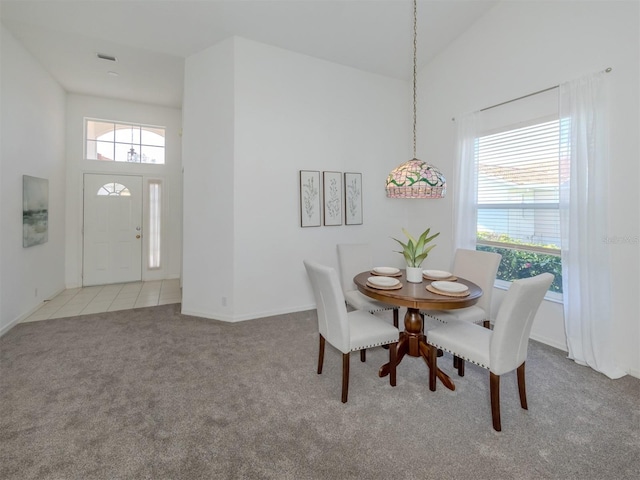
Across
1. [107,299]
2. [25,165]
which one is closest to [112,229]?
[107,299]

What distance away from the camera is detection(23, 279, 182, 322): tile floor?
4.12m

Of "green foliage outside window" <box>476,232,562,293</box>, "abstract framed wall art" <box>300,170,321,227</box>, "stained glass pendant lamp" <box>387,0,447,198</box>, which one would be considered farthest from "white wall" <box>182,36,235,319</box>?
"green foliage outside window" <box>476,232,562,293</box>

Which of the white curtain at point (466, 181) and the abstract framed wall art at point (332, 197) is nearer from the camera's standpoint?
the white curtain at point (466, 181)

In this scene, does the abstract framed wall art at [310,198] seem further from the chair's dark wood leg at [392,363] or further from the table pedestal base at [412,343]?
the chair's dark wood leg at [392,363]

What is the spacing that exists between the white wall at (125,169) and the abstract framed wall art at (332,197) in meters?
3.29

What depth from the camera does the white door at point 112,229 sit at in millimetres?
5461

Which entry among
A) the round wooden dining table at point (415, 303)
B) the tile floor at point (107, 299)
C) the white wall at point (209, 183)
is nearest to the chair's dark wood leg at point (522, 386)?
the round wooden dining table at point (415, 303)

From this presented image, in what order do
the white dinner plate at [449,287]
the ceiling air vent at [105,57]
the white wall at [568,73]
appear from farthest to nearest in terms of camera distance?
the ceiling air vent at [105,57] → the white wall at [568,73] → the white dinner plate at [449,287]

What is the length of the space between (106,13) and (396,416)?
15.3ft

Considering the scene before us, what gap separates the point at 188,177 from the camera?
13.2 feet

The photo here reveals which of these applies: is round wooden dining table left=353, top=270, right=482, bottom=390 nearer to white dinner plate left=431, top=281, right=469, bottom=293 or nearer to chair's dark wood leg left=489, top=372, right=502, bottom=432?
white dinner plate left=431, top=281, right=469, bottom=293

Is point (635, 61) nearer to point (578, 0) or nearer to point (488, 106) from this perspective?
point (578, 0)

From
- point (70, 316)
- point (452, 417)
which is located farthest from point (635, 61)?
point (70, 316)

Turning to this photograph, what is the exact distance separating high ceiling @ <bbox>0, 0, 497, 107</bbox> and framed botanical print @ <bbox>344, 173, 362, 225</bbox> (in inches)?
63.5
